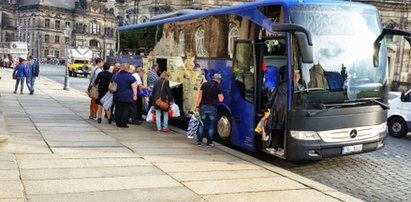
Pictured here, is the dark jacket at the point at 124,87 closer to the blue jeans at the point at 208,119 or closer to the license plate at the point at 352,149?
the blue jeans at the point at 208,119

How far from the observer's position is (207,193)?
6547mm

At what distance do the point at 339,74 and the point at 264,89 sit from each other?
1.48 meters

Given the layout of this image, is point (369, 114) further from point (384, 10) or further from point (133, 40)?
point (384, 10)

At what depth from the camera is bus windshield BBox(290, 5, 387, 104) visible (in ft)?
27.1

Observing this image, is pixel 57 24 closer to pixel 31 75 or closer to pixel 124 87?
pixel 31 75

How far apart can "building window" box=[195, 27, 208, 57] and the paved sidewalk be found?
2212 mm

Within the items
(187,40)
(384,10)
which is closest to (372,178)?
(187,40)

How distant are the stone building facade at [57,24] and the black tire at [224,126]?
384ft

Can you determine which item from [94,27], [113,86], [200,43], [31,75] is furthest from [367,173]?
[94,27]

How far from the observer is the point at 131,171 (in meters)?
7.54

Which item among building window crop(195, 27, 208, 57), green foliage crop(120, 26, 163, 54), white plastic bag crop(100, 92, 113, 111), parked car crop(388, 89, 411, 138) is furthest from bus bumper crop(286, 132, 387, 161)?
green foliage crop(120, 26, 163, 54)

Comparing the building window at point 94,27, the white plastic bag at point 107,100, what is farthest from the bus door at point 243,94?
the building window at point 94,27

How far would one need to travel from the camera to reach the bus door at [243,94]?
934cm

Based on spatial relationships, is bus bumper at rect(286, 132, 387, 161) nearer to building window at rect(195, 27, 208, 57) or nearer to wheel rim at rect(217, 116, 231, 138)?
wheel rim at rect(217, 116, 231, 138)
